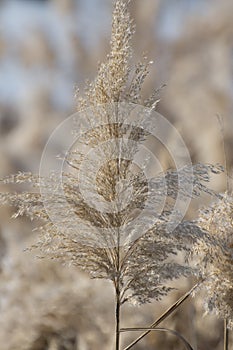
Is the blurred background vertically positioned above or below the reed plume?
above

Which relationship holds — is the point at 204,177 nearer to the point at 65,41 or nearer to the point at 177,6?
the point at 65,41

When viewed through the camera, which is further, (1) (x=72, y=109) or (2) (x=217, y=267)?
(1) (x=72, y=109)

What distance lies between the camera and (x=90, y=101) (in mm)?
1928

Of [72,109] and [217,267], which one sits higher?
[72,109]

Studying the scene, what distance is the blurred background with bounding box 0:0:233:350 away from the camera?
122 inches

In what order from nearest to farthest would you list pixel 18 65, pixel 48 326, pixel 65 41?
pixel 48 326
pixel 65 41
pixel 18 65

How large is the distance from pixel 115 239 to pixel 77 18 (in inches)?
164

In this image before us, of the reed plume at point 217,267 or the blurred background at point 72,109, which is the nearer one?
the reed plume at point 217,267

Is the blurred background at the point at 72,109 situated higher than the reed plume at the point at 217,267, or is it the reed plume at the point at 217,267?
the blurred background at the point at 72,109

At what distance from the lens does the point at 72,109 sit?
2.96 m

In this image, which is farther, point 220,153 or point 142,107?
point 220,153

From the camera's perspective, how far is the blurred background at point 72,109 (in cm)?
310

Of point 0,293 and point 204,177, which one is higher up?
point 0,293

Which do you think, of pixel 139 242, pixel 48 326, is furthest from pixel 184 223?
pixel 48 326
